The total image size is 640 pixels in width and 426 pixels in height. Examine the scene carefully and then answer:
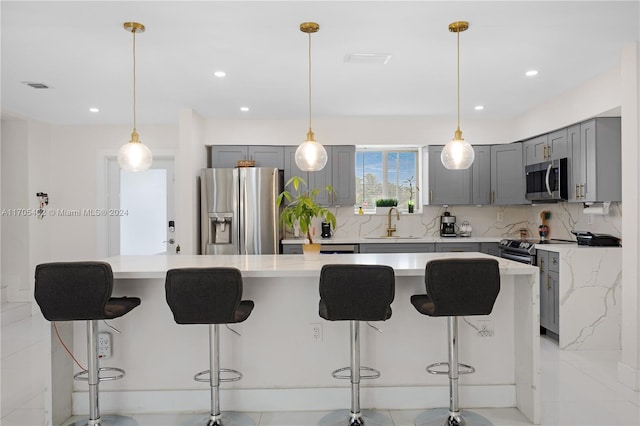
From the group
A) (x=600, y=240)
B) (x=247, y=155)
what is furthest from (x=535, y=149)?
(x=247, y=155)

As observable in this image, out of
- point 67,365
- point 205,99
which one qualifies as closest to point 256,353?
point 67,365

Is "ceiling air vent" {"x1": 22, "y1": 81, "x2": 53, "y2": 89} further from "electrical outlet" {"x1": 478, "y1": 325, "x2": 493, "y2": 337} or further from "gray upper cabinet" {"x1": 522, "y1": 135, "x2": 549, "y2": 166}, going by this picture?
"gray upper cabinet" {"x1": 522, "y1": 135, "x2": 549, "y2": 166}

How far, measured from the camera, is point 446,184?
6.01 m

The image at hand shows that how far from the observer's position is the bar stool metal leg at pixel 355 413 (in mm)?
2688

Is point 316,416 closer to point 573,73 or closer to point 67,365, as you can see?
point 67,365

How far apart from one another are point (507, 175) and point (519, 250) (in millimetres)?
1233

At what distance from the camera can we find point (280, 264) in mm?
3012

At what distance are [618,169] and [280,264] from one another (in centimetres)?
329

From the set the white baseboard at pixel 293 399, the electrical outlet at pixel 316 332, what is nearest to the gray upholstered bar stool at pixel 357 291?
the electrical outlet at pixel 316 332

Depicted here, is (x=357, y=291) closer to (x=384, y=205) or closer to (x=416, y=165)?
(x=384, y=205)

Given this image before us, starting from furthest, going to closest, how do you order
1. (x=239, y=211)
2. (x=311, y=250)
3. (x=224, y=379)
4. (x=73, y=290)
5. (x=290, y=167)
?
(x=290, y=167) < (x=239, y=211) < (x=311, y=250) < (x=224, y=379) < (x=73, y=290)

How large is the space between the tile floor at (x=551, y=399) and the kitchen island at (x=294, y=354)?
4.4 inches

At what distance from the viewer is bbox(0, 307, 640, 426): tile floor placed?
9.39ft

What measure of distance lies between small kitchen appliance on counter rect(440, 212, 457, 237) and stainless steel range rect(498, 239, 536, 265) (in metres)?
0.70
